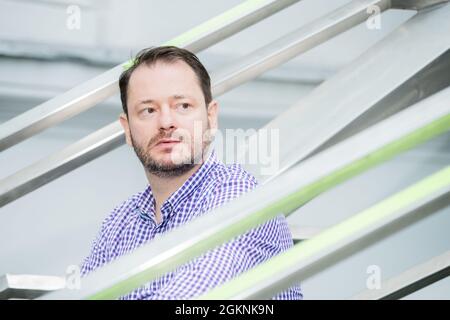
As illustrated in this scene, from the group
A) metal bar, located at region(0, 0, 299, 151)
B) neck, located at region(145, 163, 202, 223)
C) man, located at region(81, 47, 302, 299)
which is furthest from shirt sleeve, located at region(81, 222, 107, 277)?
metal bar, located at region(0, 0, 299, 151)

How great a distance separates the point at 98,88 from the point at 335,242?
0.70m

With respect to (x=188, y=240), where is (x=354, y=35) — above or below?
above

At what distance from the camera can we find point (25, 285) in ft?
4.34

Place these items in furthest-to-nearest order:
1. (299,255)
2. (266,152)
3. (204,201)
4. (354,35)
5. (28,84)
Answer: (354,35), (28,84), (266,152), (204,201), (299,255)

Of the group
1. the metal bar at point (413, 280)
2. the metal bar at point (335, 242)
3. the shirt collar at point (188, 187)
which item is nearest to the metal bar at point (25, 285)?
the shirt collar at point (188, 187)

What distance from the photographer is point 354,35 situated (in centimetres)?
226

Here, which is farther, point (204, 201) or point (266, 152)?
point (266, 152)

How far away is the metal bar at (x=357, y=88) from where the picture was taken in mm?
1420

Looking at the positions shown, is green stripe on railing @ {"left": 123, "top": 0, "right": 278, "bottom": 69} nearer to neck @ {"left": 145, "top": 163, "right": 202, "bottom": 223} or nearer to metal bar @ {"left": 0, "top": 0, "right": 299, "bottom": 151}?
metal bar @ {"left": 0, "top": 0, "right": 299, "bottom": 151}

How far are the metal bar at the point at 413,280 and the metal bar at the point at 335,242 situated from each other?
1.40 ft

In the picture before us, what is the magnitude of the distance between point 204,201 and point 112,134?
31 centimetres
